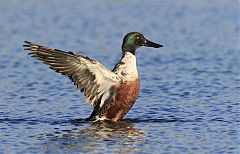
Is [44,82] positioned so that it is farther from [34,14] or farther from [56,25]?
[34,14]

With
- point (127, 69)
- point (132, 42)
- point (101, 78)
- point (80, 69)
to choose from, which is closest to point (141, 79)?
point (132, 42)

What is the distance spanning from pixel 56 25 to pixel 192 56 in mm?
5369

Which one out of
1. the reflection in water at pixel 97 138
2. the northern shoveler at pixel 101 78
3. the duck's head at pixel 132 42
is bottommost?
the reflection in water at pixel 97 138

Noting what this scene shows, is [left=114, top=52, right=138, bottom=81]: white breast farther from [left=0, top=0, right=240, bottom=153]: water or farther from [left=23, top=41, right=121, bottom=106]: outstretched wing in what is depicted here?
[left=0, top=0, right=240, bottom=153]: water

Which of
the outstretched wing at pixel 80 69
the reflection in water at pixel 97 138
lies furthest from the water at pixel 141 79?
the outstretched wing at pixel 80 69

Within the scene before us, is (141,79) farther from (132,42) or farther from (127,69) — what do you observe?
(127,69)

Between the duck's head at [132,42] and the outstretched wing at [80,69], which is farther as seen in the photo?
the duck's head at [132,42]

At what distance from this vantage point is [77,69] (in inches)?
383

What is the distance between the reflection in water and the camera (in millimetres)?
8445

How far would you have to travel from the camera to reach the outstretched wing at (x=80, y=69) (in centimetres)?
958

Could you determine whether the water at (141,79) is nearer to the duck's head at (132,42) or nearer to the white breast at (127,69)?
the white breast at (127,69)

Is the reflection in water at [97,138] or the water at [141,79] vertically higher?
the water at [141,79]

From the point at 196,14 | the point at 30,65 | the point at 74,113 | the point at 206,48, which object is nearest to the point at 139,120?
the point at 74,113

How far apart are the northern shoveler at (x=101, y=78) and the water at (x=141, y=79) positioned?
0.80 feet
